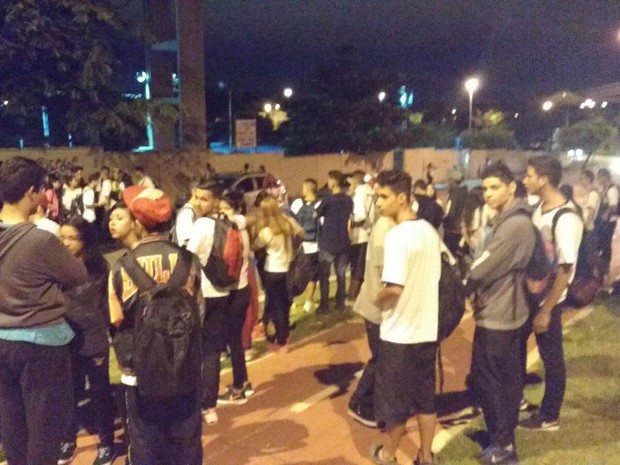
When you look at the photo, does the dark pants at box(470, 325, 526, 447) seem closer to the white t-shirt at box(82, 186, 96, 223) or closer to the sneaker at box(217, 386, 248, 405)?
the sneaker at box(217, 386, 248, 405)

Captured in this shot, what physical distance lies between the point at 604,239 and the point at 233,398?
253 inches

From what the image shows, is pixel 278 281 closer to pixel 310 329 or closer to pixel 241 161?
pixel 310 329

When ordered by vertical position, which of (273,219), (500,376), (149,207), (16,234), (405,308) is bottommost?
(500,376)

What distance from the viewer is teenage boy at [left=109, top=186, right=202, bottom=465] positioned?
3.39m

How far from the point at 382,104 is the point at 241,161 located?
10.3 metres

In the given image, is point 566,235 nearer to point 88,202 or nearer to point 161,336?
point 161,336

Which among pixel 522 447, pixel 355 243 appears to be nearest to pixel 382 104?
pixel 355 243

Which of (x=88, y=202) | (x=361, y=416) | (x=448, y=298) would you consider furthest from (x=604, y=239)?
(x=88, y=202)

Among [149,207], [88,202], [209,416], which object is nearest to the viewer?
[149,207]

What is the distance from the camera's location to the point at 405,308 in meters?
4.11

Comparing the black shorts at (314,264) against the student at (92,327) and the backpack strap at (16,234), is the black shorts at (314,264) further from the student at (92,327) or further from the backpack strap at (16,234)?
the backpack strap at (16,234)

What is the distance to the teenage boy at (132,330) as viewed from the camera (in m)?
3.39

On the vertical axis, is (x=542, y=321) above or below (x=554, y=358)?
above

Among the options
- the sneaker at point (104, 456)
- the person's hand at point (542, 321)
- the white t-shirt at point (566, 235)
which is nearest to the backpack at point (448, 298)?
the person's hand at point (542, 321)
